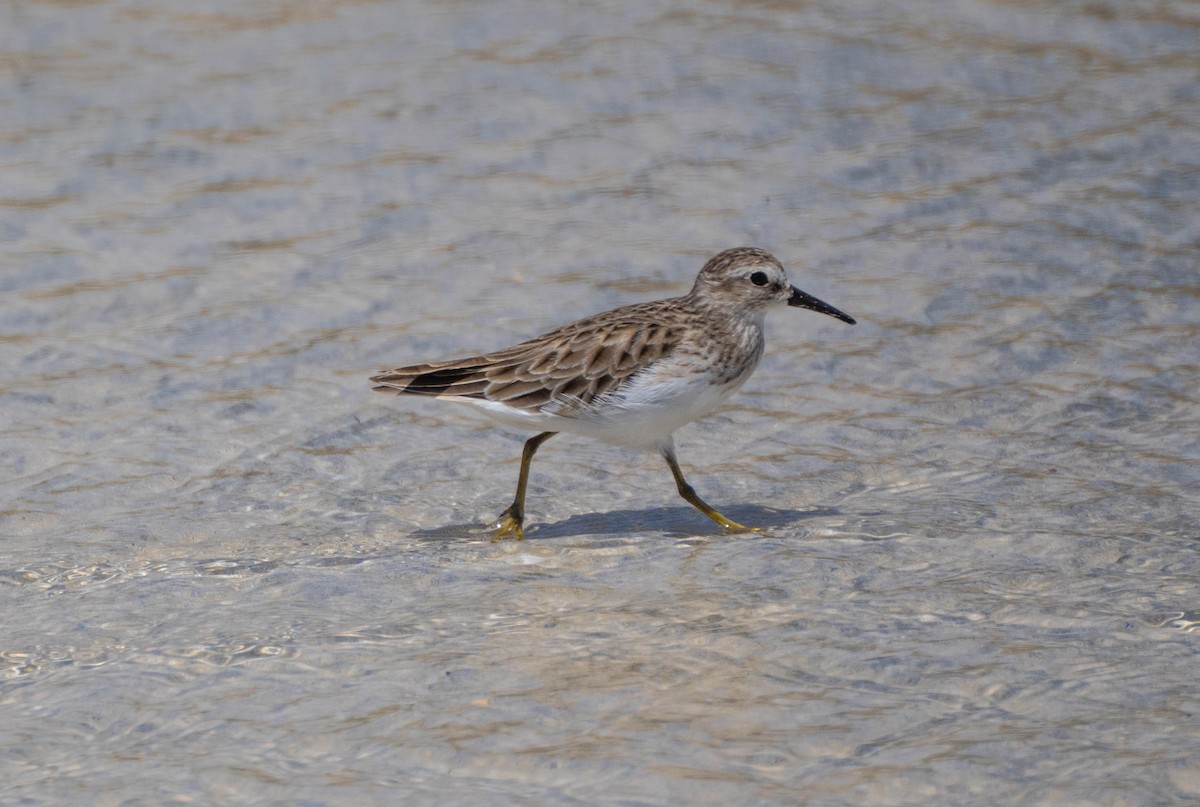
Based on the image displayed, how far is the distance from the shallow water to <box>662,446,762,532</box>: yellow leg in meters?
0.13

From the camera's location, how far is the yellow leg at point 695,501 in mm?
7348

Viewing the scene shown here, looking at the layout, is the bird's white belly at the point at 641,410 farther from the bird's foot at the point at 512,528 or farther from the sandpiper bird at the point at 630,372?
the bird's foot at the point at 512,528

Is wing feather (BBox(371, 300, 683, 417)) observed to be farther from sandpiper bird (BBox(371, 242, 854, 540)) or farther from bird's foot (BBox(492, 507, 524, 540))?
bird's foot (BBox(492, 507, 524, 540))

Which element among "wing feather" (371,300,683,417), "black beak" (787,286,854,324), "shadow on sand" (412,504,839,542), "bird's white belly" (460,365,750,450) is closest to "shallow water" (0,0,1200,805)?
"shadow on sand" (412,504,839,542)

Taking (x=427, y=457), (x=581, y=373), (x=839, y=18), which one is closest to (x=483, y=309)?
(x=427, y=457)

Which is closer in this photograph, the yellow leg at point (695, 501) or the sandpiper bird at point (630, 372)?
the sandpiper bird at point (630, 372)

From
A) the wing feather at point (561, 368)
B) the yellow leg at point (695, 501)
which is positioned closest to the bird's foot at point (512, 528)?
the wing feather at point (561, 368)

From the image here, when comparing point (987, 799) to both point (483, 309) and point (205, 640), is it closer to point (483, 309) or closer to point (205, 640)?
point (205, 640)

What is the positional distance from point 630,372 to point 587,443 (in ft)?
5.84

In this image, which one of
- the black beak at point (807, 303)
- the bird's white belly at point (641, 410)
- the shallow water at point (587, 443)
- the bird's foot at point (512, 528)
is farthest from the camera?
the black beak at point (807, 303)

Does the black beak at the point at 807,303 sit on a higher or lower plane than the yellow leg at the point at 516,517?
higher

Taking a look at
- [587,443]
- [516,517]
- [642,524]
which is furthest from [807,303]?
[516,517]

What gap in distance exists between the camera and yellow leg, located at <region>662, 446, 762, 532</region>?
24.1 ft

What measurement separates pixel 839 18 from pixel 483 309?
644 centimetres
